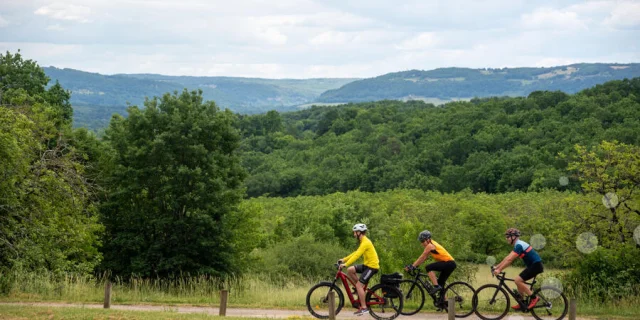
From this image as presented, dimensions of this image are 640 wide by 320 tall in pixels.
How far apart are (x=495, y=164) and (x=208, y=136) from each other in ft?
252

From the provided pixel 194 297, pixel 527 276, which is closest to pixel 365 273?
pixel 527 276

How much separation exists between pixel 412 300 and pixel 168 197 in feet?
54.9

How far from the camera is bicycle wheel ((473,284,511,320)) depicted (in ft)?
52.8

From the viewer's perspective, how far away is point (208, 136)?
33500 mm

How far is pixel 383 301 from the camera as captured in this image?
16.2 meters

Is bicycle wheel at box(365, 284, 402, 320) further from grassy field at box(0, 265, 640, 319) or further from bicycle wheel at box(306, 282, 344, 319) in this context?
grassy field at box(0, 265, 640, 319)

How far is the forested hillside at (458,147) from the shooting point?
10119cm

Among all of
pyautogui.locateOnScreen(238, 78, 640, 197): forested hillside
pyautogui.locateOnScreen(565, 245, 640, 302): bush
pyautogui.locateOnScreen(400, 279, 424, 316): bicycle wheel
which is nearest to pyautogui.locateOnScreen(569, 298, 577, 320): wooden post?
pyautogui.locateOnScreen(400, 279, 424, 316): bicycle wheel

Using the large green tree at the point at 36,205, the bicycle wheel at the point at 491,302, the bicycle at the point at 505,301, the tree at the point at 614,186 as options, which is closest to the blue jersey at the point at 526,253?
the bicycle at the point at 505,301

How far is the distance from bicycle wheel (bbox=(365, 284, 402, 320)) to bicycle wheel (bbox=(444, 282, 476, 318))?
1.11 meters

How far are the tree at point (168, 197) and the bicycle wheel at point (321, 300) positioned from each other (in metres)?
15.0

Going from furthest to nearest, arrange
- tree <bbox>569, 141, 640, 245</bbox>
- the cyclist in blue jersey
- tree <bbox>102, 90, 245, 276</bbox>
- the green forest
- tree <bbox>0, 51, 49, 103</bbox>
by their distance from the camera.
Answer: tree <bbox>0, 51, 49, 103</bbox> → tree <bbox>102, 90, 245, 276</bbox> → tree <bbox>569, 141, 640, 245</bbox> → the green forest → the cyclist in blue jersey

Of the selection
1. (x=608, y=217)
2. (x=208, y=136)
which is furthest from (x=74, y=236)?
(x=608, y=217)

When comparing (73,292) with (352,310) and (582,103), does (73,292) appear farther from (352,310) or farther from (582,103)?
(582,103)
